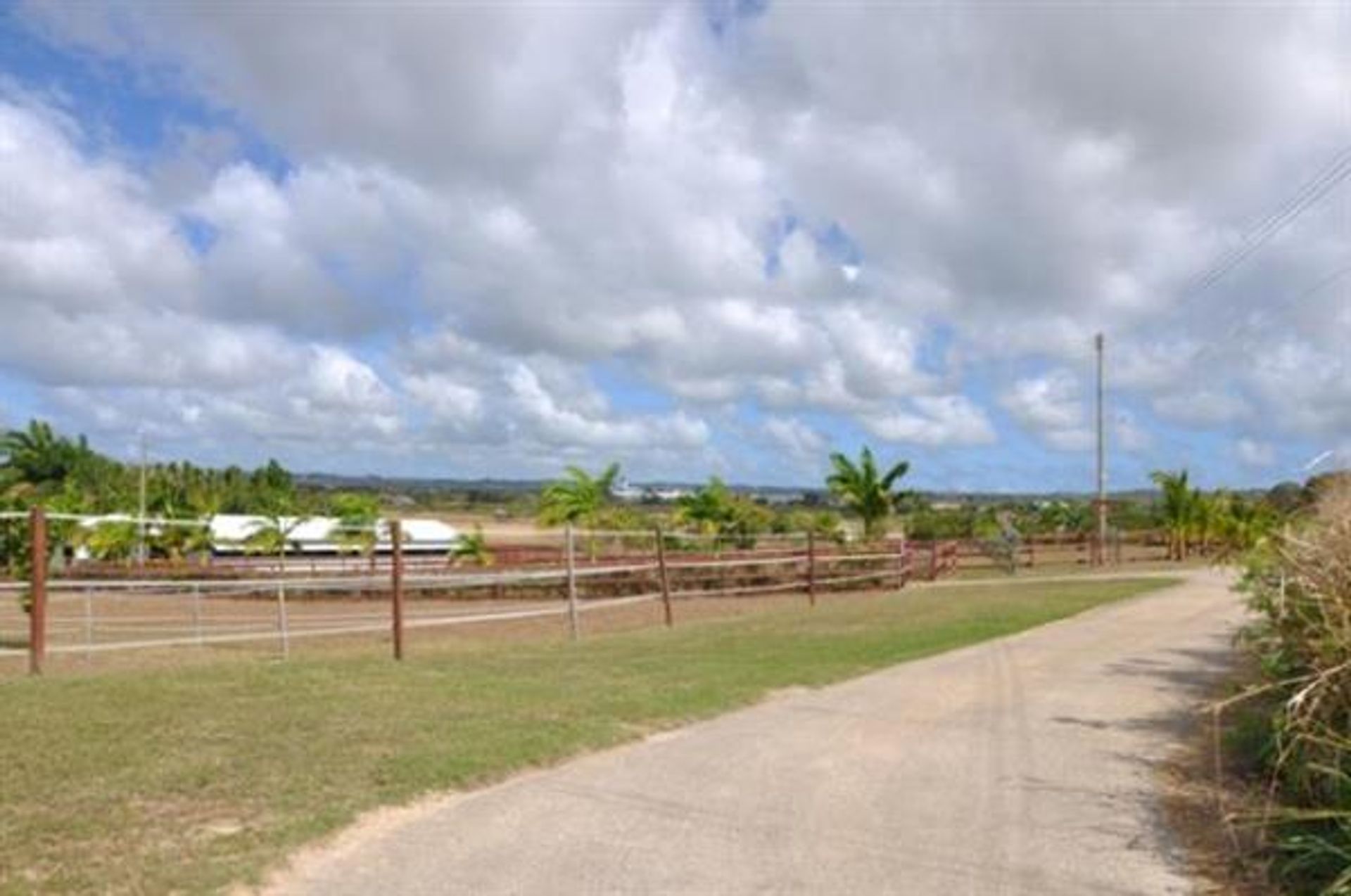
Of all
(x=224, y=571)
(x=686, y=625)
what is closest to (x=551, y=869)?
(x=686, y=625)

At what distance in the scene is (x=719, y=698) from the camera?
11.6 metres

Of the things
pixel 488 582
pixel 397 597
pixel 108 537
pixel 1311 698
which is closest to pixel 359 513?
pixel 108 537

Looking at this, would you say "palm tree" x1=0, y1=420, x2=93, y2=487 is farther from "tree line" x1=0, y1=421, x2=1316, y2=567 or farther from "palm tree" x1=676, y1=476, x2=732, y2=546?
"palm tree" x1=676, y1=476, x2=732, y2=546

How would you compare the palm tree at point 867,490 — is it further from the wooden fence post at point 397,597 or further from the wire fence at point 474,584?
the wooden fence post at point 397,597

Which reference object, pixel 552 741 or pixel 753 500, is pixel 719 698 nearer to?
pixel 552 741

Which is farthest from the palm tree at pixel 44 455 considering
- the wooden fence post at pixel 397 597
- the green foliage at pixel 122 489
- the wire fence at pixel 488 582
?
the wooden fence post at pixel 397 597

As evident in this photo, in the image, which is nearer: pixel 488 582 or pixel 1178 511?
pixel 488 582

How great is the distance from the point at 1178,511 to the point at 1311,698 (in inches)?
1804

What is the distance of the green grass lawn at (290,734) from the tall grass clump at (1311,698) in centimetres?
426

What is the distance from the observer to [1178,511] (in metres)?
50.5

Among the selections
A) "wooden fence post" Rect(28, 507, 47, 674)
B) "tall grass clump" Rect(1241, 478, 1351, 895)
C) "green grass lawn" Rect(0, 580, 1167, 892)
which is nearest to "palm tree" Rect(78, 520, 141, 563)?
"green grass lawn" Rect(0, 580, 1167, 892)

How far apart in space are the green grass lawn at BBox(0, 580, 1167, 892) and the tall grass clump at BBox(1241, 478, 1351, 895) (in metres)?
4.26

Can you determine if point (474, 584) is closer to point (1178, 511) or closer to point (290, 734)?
point (290, 734)

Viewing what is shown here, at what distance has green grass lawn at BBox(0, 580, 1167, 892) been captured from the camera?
21.1ft
